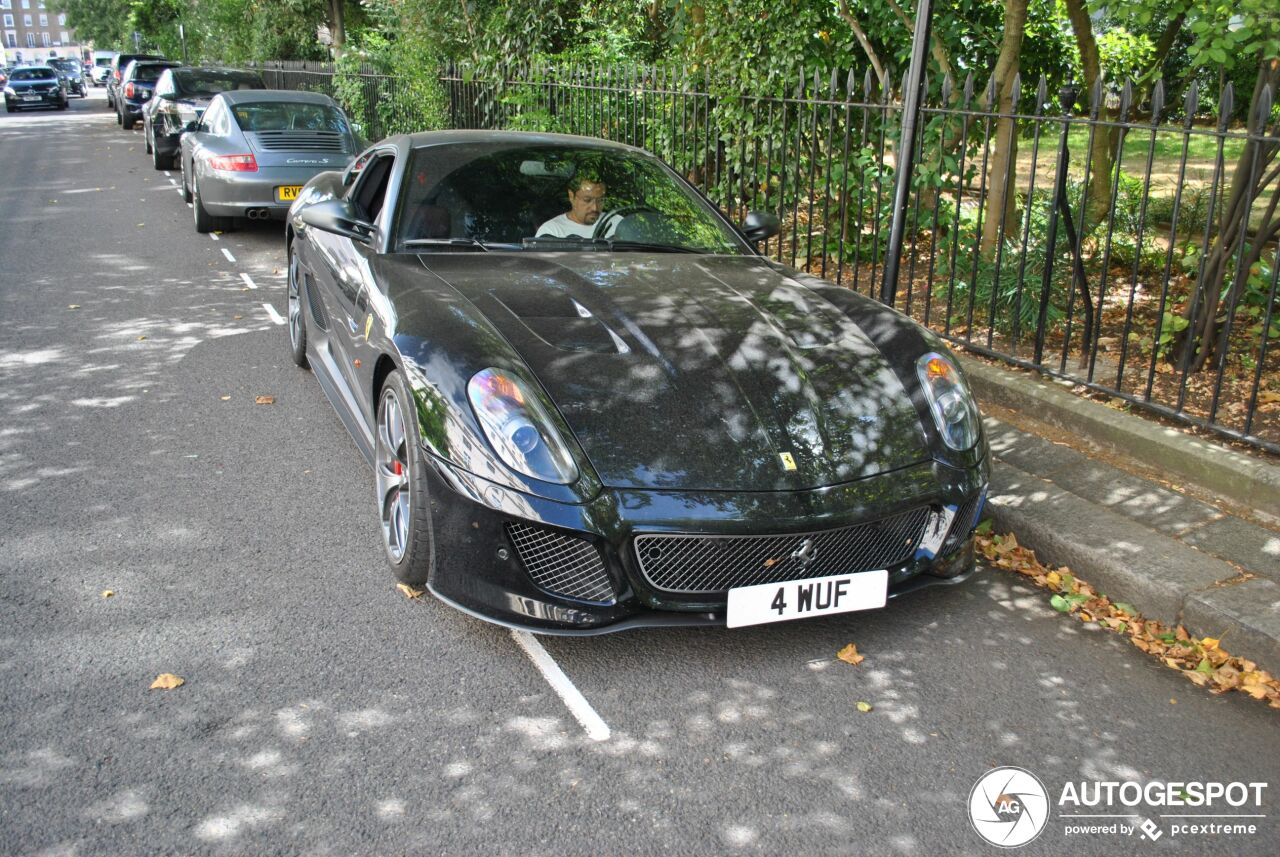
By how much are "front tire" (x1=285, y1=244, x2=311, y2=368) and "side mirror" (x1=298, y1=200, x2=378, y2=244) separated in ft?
4.31

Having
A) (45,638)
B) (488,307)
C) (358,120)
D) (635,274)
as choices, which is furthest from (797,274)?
(358,120)

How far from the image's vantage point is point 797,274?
4.94 metres

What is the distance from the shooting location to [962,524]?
12.2 ft

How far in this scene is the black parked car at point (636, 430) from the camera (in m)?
3.30

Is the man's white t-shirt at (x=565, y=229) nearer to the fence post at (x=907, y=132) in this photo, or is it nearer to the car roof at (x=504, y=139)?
the car roof at (x=504, y=139)

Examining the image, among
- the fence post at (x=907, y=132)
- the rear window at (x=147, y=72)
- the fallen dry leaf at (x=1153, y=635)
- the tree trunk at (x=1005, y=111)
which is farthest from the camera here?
the rear window at (x=147, y=72)

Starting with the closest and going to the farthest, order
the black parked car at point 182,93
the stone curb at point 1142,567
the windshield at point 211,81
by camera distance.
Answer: the stone curb at point 1142,567, the black parked car at point 182,93, the windshield at point 211,81

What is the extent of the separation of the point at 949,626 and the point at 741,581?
0.98 metres

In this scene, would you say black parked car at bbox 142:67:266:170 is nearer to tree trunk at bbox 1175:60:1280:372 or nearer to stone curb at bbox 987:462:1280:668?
tree trunk at bbox 1175:60:1280:372

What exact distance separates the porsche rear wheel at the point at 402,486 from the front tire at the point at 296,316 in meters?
2.45

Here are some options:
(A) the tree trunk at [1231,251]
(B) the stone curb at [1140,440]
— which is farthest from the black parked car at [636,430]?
(A) the tree trunk at [1231,251]

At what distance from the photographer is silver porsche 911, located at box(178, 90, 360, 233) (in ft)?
37.2

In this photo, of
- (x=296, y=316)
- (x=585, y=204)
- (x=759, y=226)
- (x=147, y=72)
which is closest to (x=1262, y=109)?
(x=759, y=226)

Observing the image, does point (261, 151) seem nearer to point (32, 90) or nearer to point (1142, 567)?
point (1142, 567)
